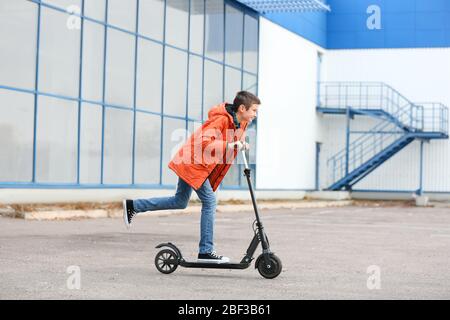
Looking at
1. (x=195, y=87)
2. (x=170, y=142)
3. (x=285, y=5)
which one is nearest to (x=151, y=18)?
(x=195, y=87)

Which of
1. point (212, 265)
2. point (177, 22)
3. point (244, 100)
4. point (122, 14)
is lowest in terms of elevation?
point (212, 265)

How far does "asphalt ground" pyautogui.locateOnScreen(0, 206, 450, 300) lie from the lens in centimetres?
680

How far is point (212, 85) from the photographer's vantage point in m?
27.2

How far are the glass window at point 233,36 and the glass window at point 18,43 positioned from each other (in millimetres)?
10433

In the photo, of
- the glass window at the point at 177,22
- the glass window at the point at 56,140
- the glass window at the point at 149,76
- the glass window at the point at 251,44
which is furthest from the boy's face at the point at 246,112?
the glass window at the point at 251,44

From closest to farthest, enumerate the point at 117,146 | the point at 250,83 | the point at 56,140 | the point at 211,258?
the point at 211,258
the point at 56,140
the point at 117,146
the point at 250,83

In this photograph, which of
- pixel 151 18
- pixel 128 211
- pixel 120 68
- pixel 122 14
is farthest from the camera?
pixel 151 18

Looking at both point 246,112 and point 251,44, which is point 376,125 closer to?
point 251,44

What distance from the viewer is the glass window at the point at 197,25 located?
25.9 m

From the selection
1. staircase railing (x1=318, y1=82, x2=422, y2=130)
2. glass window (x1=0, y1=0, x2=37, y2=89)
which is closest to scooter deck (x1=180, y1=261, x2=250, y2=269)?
glass window (x1=0, y1=0, x2=37, y2=89)

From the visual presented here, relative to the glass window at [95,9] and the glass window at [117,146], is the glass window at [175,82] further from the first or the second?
the glass window at [95,9]

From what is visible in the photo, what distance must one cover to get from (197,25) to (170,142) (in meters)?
4.17

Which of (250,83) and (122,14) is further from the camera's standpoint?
(250,83)
